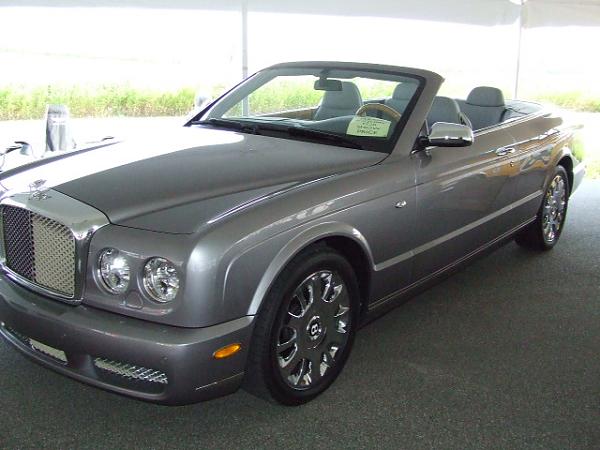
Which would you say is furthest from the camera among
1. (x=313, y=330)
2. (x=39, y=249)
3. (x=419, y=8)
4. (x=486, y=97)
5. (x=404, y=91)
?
(x=419, y=8)

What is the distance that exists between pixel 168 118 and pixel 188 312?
7.26 m

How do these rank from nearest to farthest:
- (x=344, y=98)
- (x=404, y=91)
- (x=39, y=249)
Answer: (x=39, y=249)
(x=404, y=91)
(x=344, y=98)

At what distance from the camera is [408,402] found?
9.27ft

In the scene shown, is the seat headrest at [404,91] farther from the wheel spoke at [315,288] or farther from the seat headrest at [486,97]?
the seat headrest at [486,97]

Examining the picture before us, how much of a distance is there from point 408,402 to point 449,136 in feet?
4.28

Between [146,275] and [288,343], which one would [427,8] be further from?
[146,275]

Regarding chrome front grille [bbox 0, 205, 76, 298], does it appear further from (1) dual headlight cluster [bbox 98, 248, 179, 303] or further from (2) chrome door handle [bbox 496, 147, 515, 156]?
(2) chrome door handle [bbox 496, 147, 515, 156]

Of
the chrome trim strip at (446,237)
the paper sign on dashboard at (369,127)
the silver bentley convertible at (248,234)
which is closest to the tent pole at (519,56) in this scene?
the chrome trim strip at (446,237)

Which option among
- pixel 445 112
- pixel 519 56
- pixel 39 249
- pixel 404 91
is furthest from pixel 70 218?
pixel 519 56

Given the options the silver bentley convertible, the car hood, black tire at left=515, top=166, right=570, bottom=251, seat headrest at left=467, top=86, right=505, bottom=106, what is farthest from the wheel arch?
seat headrest at left=467, top=86, right=505, bottom=106

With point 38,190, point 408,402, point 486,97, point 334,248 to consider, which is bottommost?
point 408,402

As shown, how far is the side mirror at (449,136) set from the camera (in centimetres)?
323

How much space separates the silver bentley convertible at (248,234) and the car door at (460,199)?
0.01 metres

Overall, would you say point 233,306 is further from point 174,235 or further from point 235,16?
point 235,16
